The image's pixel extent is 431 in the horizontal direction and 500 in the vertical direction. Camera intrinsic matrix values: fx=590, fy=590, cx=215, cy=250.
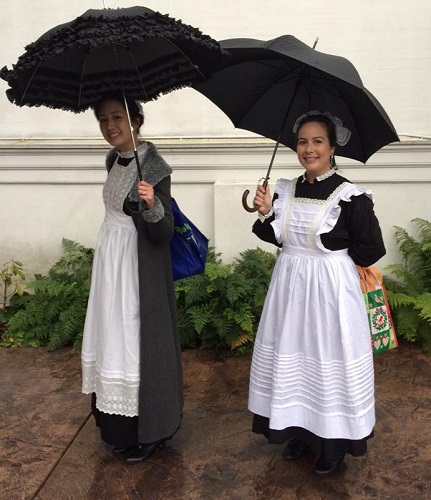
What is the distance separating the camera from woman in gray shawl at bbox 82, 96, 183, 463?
9.12ft

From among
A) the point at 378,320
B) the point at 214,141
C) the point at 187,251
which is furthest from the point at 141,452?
the point at 214,141

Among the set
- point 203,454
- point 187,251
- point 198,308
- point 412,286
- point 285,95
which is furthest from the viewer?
A: point 412,286

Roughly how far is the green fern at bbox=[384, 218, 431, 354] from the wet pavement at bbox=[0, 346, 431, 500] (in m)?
0.40

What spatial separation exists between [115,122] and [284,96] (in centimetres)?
84

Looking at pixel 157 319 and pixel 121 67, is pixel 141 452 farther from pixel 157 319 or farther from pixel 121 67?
pixel 121 67

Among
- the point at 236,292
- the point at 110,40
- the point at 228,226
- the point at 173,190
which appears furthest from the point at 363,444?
the point at 173,190

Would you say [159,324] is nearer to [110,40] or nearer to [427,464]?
[110,40]

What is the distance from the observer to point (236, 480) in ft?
9.57

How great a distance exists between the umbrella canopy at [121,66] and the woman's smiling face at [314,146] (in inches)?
20.1

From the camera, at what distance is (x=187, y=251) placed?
3033 mm

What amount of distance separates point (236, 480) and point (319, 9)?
3710 mm

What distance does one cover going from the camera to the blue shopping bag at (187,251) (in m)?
2.99

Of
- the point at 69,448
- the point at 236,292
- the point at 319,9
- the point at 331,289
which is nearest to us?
the point at 331,289

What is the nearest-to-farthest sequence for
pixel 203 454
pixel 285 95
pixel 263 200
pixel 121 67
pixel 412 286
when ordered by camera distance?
1. pixel 121 67
2. pixel 263 200
3. pixel 285 95
4. pixel 203 454
5. pixel 412 286
